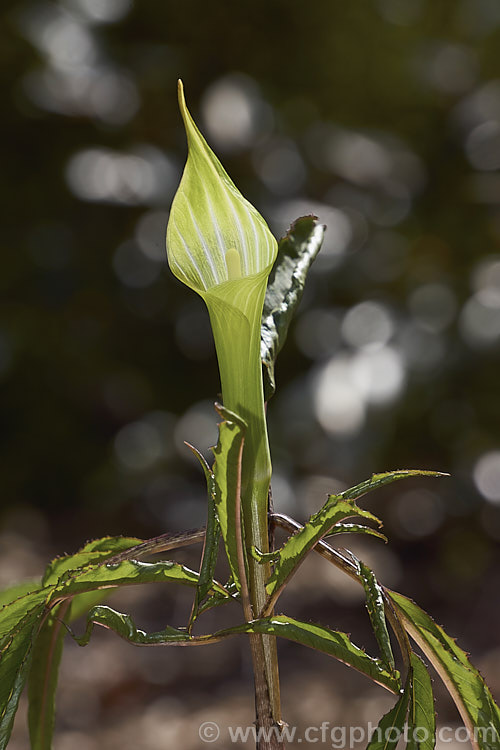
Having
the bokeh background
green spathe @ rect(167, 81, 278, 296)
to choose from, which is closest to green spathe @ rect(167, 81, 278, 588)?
green spathe @ rect(167, 81, 278, 296)

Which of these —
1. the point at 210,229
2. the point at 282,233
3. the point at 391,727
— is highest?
the point at 282,233

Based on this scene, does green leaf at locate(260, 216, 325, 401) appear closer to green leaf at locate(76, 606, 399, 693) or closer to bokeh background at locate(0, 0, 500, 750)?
green leaf at locate(76, 606, 399, 693)

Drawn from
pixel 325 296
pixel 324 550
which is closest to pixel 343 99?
pixel 325 296

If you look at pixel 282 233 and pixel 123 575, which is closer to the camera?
pixel 123 575

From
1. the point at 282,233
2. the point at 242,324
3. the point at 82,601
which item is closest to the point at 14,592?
the point at 82,601

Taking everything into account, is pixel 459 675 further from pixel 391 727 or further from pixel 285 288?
pixel 285 288

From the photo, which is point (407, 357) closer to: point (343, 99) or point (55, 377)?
point (343, 99)

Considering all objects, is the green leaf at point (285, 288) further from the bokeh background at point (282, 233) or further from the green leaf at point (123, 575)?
the bokeh background at point (282, 233)
